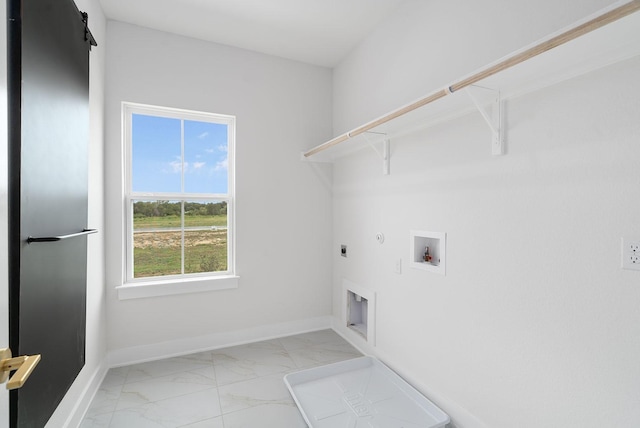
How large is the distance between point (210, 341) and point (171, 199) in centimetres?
132

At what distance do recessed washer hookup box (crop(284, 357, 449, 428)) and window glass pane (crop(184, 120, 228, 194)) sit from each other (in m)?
1.76

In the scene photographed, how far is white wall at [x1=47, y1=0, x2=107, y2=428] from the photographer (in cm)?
181

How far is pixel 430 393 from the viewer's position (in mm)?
1887

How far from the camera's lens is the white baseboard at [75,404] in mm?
1505

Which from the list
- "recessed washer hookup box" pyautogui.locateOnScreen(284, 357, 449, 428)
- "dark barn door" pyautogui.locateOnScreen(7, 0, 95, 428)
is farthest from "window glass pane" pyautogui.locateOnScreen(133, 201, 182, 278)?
"recessed washer hookup box" pyautogui.locateOnScreen(284, 357, 449, 428)

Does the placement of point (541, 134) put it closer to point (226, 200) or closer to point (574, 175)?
point (574, 175)

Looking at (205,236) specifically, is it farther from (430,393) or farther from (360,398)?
(430,393)

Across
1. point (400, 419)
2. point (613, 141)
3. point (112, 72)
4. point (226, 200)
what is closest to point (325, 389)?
point (400, 419)

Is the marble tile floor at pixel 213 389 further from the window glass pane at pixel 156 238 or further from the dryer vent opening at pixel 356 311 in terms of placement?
the window glass pane at pixel 156 238

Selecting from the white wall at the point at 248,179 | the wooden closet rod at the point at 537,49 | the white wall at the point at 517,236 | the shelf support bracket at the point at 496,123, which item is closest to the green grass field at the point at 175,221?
the white wall at the point at 248,179

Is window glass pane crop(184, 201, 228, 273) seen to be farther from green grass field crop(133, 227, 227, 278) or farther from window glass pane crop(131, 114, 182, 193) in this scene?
window glass pane crop(131, 114, 182, 193)

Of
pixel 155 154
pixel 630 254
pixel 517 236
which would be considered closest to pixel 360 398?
pixel 517 236

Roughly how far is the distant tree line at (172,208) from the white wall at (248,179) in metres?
0.17

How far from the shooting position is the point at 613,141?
1099 mm
